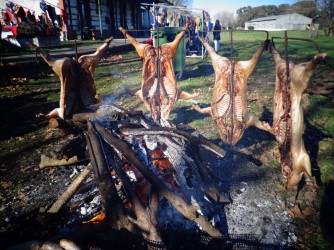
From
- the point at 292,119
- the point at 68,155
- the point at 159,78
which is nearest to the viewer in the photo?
the point at 292,119

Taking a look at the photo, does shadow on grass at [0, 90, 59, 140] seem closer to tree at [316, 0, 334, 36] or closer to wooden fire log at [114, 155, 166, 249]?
wooden fire log at [114, 155, 166, 249]

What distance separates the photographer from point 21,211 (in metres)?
3.27

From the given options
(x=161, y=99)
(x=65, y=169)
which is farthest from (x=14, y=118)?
(x=161, y=99)

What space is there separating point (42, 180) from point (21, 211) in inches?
26.7

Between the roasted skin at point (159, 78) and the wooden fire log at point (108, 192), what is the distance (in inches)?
78.0

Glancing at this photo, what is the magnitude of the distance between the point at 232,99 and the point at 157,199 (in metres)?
2.18

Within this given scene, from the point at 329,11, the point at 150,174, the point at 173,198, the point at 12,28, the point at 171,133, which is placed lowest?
the point at 173,198

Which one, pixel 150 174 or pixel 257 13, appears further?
pixel 257 13

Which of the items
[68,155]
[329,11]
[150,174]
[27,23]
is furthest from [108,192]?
[329,11]

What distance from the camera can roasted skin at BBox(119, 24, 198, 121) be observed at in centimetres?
458

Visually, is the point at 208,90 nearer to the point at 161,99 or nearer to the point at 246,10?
the point at 161,99

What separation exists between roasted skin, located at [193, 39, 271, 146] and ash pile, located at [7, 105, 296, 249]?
0.67 metres

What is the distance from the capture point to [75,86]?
4.05 m

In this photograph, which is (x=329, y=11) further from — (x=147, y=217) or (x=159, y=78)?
(x=147, y=217)
